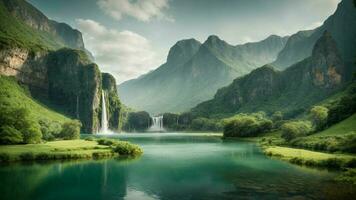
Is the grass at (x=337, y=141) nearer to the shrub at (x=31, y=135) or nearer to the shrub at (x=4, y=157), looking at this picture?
the shrub at (x=4, y=157)

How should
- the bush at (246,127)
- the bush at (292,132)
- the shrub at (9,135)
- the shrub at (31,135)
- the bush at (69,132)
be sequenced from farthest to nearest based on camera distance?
the bush at (246,127)
the bush at (69,132)
the bush at (292,132)
the shrub at (31,135)
the shrub at (9,135)

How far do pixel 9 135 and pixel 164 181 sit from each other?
45.3m

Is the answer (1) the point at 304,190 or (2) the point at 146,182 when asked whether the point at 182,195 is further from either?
(1) the point at 304,190

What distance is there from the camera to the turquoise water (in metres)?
35.2

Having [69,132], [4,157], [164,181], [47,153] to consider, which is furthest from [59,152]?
[69,132]

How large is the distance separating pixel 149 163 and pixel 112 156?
13.2 meters

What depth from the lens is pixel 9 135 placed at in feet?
237

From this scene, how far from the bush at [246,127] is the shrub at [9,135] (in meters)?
102

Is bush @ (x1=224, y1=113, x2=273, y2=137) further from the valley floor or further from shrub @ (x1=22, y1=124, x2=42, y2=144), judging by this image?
shrub @ (x1=22, y1=124, x2=42, y2=144)

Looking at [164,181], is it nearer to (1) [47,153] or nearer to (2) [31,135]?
Result: (1) [47,153]

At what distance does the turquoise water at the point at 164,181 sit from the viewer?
35.2 meters

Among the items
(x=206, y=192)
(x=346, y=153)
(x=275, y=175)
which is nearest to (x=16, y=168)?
(x=206, y=192)

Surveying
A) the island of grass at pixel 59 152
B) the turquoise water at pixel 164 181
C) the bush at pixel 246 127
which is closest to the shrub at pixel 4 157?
the island of grass at pixel 59 152

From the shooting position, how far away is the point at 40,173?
49.1 metres
